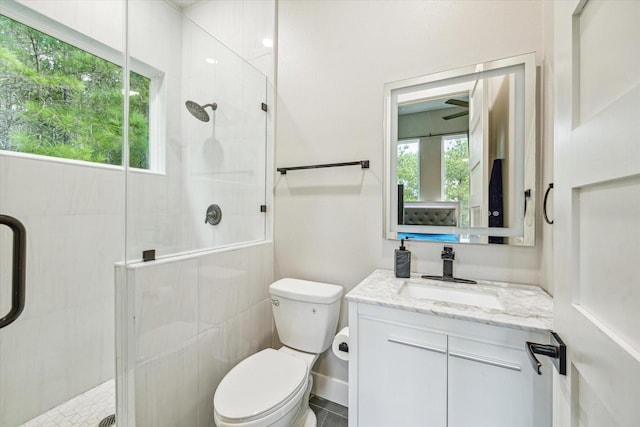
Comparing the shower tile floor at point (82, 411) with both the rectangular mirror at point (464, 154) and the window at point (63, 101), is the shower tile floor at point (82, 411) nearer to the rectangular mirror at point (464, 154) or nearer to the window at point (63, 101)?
the window at point (63, 101)

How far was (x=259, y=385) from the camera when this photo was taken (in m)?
1.13

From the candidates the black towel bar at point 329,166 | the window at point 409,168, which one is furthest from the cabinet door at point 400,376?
the black towel bar at point 329,166

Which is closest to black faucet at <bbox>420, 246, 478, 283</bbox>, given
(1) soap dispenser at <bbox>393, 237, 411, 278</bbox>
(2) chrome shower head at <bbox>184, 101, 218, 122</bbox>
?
(1) soap dispenser at <bbox>393, 237, 411, 278</bbox>

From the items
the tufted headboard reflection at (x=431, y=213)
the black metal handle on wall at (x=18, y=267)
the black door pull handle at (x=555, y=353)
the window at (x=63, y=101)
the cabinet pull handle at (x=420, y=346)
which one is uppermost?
the window at (x=63, y=101)

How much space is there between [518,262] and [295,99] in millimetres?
1600

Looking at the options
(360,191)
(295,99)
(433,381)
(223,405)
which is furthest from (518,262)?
(295,99)

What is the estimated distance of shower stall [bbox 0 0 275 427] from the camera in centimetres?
114

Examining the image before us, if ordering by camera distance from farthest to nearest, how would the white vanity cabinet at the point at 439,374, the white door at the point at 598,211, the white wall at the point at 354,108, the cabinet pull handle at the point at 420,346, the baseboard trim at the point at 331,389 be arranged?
the baseboard trim at the point at 331,389 → the white wall at the point at 354,108 → the cabinet pull handle at the point at 420,346 → the white vanity cabinet at the point at 439,374 → the white door at the point at 598,211

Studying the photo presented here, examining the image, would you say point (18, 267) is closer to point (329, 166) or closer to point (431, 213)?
point (329, 166)

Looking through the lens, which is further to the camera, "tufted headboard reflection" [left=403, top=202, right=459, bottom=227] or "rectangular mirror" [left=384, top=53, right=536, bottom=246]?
"tufted headboard reflection" [left=403, top=202, right=459, bottom=227]

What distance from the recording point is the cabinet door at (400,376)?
96cm

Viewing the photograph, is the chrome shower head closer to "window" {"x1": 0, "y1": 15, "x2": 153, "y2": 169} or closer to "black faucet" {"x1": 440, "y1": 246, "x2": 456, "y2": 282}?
"window" {"x1": 0, "y1": 15, "x2": 153, "y2": 169}

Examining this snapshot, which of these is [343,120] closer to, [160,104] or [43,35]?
[160,104]

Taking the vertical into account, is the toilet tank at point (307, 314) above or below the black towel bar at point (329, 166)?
below
